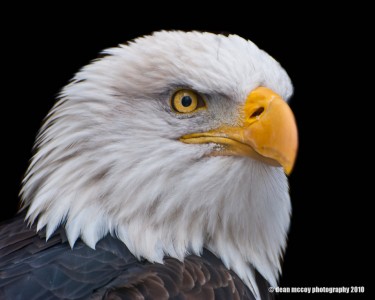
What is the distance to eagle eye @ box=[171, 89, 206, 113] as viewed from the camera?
3.71 meters

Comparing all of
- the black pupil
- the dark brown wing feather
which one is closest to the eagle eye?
the black pupil

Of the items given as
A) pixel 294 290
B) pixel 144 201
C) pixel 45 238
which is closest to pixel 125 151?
pixel 144 201

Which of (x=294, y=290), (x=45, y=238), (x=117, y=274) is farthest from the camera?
(x=294, y=290)

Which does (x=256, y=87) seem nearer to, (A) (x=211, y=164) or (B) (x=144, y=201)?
(A) (x=211, y=164)

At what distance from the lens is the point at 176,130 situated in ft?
12.1

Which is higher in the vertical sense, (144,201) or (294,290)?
(144,201)

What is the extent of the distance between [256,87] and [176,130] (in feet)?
1.31

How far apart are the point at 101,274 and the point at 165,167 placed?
541 mm

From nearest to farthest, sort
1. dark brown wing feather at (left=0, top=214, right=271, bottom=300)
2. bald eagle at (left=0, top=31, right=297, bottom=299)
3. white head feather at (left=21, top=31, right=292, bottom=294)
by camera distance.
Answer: dark brown wing feather at (left=0, top=214, right=271, bottom=300) < bald eagle at (left=0, top=31, right=297, bottom=299) < white head feather at (left=21, top=31, right=292, bottom=294)

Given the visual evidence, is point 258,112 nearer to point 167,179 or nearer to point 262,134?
point 262,134

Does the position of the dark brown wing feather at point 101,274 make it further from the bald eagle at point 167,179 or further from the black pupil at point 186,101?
the black pupil at point 186,101

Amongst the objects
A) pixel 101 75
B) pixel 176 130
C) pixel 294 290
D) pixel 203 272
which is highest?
pixel 101 75

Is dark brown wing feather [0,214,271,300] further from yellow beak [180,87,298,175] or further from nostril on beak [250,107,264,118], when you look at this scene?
nostril on beak [250,107,264,118]

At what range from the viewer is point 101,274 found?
3.51 meters
